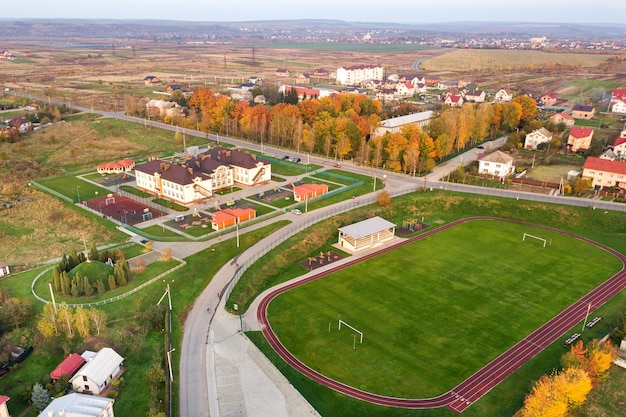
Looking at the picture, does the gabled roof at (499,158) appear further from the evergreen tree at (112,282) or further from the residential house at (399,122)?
the evergreen tree at (112,282)

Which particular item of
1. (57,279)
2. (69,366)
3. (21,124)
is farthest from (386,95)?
(69,366)

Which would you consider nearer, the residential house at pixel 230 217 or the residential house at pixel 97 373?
the residential house at pixel 97 373

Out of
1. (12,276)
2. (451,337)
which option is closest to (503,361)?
(451,337)

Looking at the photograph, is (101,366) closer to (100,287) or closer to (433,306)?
(100,287)

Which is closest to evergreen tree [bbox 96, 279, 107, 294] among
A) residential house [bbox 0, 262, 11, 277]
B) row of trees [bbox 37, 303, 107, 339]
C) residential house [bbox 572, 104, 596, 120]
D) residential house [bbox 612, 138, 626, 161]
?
row of trees [bbox 37, 303, 107, 339]

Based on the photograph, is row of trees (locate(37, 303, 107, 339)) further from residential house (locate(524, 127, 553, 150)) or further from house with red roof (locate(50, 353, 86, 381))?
residential house (locate(524, 127, 553, 150))

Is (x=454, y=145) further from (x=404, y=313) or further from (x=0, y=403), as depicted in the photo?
(x=0, y=403)

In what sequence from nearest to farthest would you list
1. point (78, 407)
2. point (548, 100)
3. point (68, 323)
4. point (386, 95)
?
point (78, 407), point (68, 323), point (548, 100), point (386, 95)

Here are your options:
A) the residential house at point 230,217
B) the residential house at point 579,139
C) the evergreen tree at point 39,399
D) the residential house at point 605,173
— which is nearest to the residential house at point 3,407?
the evergreen tree at point 39,399
